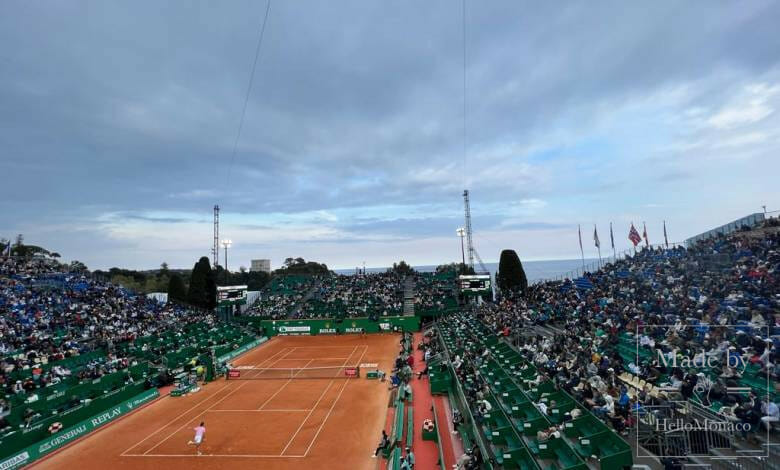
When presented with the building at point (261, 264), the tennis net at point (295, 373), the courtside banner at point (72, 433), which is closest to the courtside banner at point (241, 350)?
the tennis net at point (295, 373)

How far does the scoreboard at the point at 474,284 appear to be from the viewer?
52469 mm

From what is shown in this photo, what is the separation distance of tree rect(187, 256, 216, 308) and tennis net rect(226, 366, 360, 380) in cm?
3638

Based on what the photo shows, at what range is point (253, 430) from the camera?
800 inches

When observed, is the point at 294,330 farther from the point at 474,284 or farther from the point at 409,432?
the point at 409,432

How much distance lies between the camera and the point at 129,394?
A: 25.5 meters

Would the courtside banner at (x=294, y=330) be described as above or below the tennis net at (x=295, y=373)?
above

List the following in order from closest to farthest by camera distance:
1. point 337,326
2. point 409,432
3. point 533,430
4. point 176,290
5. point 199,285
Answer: point 533,430
point 409,432
point 337,326
point 199,285
point 176,290

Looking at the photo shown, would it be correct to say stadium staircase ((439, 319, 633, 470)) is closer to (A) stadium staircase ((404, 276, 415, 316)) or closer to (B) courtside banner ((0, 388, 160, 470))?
(B) courtside banner ((0, 388, 160, 470))

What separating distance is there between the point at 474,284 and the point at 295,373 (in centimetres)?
2758

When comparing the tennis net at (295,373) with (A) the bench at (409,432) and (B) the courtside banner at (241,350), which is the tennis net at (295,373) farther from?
(A) the bench at (409,432)

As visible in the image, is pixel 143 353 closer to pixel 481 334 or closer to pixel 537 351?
pixel 481 334

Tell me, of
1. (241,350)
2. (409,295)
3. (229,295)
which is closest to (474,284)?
(409,295)

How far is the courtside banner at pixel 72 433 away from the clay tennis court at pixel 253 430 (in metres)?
0.59

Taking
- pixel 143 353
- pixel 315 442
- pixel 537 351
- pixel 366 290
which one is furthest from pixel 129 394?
pixel 366 290
